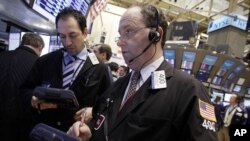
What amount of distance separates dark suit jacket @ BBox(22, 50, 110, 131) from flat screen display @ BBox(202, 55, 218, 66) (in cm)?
571

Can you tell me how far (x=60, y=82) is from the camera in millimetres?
2115

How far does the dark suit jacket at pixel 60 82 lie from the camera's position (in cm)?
201

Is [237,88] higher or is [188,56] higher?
[188,56]

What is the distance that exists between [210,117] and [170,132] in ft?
0.62

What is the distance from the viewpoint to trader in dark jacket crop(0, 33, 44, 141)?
2.85 meters

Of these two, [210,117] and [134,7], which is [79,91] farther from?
[210,117]

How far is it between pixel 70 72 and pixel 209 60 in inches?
235

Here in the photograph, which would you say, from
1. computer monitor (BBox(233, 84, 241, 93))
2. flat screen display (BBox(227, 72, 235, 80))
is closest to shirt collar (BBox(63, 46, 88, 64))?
flat screen display (BBox(227, 72, 235, 80))

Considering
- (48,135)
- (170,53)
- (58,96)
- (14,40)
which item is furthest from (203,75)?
(48,135)

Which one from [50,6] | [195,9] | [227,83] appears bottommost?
[227,83]

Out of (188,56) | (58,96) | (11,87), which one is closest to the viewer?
(58,96)

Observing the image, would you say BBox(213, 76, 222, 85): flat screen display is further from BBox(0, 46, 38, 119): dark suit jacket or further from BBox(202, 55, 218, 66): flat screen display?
BBox(0, 46, 38, 119): dark suit jacket

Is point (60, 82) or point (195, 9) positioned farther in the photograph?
point (195, 9)

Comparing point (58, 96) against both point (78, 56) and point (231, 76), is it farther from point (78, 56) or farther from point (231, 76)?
point (231, 76)
